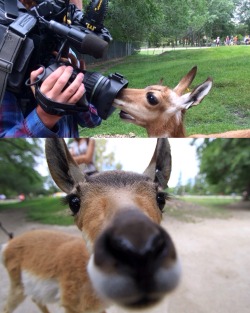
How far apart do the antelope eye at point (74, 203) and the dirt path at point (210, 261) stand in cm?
5

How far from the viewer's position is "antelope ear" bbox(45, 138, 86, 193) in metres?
0.88

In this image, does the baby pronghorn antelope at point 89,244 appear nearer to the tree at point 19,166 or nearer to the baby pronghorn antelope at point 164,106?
the tree at point 19,166

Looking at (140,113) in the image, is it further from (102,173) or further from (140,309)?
(140,309)

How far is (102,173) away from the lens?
36.3 inches

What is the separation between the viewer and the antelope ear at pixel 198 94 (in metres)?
1.30

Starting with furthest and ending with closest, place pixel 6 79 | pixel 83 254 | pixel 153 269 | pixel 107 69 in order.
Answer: pixel 107 69
pixel 6 79
pixel 83 254
pixel 153 269

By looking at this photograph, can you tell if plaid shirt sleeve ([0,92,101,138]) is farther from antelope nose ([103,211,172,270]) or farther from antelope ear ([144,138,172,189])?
antelope nose ([103,211,172,270])

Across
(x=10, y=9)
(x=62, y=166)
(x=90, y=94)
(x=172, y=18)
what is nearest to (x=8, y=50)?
(x=10, y=9)

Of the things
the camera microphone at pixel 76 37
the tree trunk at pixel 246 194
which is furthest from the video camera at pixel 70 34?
the tree trunk at pixel 246 194

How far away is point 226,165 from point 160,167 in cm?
20

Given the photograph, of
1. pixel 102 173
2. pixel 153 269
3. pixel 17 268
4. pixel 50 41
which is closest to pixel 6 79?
pixel 50 41

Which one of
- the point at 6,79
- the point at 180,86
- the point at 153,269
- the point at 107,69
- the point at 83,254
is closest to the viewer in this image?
the point at 153,269

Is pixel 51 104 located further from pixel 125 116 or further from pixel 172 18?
pixel 172 18

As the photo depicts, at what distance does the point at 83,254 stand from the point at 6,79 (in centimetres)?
48
